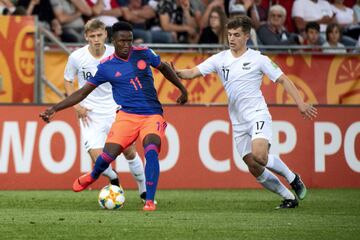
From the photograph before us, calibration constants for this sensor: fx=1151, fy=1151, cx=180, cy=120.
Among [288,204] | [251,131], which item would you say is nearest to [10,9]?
[251,131]

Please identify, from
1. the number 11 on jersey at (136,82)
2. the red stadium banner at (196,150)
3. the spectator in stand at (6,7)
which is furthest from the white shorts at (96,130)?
the spectator in stand at (6,7)

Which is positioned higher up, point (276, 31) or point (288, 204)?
point (276, 31)

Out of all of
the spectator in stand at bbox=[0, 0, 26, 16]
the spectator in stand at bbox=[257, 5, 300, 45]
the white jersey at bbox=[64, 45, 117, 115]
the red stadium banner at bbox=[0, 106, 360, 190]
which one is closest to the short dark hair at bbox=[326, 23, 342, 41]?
the spectator in stand at bbox=[257, 5, 300, 45]

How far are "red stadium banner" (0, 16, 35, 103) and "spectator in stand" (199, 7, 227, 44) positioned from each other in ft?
11.7

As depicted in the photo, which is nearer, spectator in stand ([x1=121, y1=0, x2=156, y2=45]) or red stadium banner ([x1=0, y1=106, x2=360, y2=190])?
red stadium banner ([x1=0, y1=106, x2=360, y2=190])

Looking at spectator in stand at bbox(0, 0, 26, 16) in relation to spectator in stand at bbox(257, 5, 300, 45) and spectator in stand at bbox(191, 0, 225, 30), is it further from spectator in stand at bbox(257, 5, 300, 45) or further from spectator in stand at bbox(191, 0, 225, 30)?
spectator in stand at bbox(257, 5, 300, 45)

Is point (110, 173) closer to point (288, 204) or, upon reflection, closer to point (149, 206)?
point (149, 206)

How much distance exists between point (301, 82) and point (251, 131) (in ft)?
19.3

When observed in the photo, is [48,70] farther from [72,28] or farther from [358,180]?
[358,180]

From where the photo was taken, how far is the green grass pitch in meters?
11.3

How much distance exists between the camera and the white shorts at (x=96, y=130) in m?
16.0

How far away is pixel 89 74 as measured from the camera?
1591 centimetres

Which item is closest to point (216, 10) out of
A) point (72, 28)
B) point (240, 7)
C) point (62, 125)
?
point (240, 7)

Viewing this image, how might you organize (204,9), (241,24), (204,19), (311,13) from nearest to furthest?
(241,24)
(204,19)
(204,9)
(311,13)
